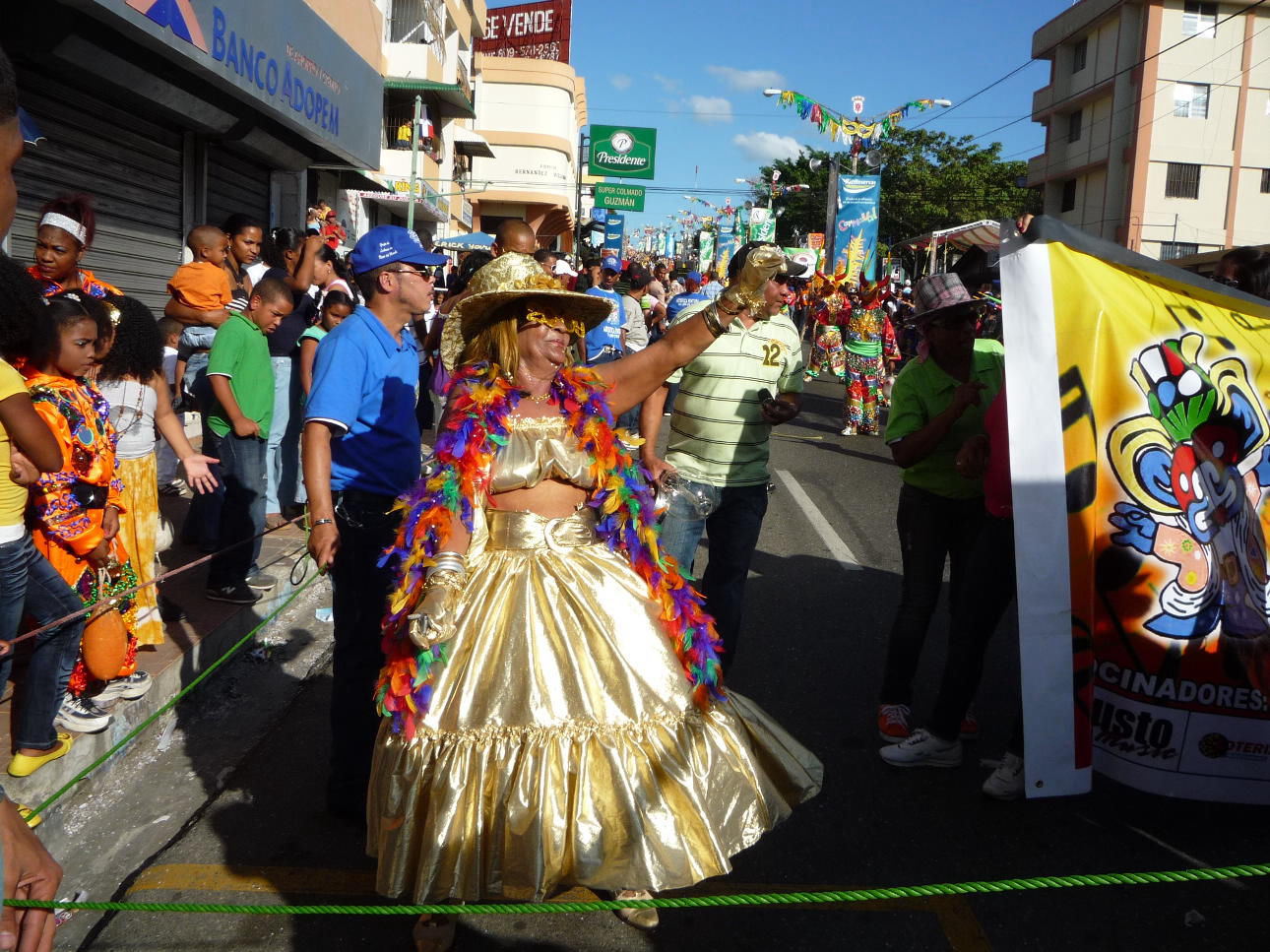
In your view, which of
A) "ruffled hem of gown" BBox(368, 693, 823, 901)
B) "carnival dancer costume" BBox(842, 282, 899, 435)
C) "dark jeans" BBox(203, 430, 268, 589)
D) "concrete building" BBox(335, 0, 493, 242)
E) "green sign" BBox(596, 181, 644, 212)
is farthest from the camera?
"green sign" BBox(596, 181, 644, 212)

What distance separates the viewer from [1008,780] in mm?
3801

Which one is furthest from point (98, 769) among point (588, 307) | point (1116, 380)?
point (1116, 380)

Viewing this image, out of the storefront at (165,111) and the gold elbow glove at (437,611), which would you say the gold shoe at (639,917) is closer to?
the gold elbow glove at (437,611)

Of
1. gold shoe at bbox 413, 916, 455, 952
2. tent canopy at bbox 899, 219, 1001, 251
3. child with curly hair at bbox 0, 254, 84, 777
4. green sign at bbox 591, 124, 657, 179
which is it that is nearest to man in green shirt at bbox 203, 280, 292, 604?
child with curly hair at bbox 0, 254, 84, 777

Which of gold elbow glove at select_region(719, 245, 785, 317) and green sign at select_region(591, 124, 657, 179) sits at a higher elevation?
green sign at select_region(591, 124, 657, 179)

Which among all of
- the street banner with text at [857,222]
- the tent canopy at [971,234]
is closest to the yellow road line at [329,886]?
the tent canopy at [971,234]

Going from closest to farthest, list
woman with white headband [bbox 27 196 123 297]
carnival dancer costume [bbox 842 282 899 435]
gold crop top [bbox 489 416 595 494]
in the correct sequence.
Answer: gold crop top [bbox 489 416 595 494] → woman with white headband [bbox 27 196 123 297] → carnival dancer costume [bbox 842 282 899 435]

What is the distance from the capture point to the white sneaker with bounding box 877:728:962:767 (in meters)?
4.06

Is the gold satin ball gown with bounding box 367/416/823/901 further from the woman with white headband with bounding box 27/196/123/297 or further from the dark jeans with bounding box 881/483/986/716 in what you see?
the woman with white headband with bounding box 27/196/123/297

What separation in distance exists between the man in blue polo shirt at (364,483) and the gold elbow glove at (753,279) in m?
1.27

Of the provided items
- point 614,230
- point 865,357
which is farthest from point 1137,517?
point 614,230

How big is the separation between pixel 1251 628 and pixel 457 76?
32612 mm

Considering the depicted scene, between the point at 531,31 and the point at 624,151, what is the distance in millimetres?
19206

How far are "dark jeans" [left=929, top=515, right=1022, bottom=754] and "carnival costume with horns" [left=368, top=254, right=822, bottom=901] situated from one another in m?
1.26
